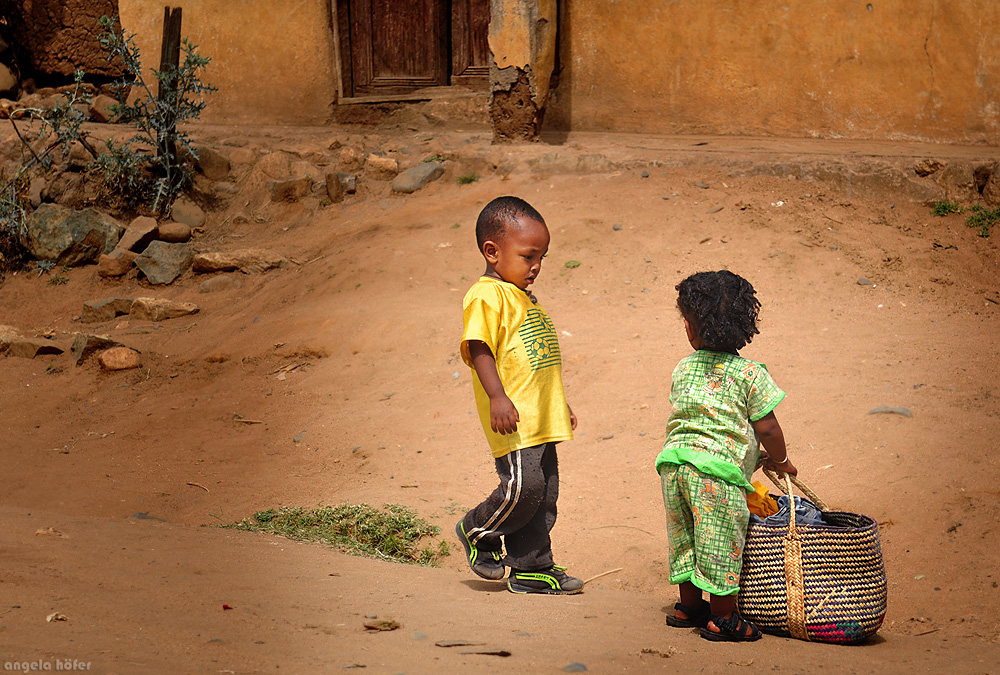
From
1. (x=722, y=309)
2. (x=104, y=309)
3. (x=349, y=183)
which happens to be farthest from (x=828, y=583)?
(x=349, y=183)

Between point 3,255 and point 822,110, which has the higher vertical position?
point 822,110

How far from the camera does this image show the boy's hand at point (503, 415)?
2779 millimetres

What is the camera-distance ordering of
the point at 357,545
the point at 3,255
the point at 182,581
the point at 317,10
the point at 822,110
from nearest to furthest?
the point at 182,581 < the point at 357,545 < the point at 822,110 < the point at 3,255 < the point at 317,10

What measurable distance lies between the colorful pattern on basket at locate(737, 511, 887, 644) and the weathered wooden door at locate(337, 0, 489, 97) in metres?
8.54

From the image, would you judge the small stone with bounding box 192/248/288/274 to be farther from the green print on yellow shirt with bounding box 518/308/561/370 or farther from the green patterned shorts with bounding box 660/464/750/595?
the green patterned shorts with bounding box 660/464/750/595

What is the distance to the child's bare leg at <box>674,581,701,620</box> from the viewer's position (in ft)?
8.72

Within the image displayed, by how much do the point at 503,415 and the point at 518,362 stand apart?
0.75 feet

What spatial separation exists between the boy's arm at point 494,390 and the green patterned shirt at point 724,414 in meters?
0.49

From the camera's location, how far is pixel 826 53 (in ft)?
26.1

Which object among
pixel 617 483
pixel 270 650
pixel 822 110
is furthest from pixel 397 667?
pixel 822 110

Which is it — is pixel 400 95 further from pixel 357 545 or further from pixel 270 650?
pixel 270 650

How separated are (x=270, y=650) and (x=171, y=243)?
7.27 metres

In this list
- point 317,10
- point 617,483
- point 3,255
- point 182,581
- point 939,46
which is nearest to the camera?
point 182,581

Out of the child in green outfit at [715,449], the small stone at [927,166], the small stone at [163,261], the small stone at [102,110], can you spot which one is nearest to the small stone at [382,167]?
the small stone at [163,261]
